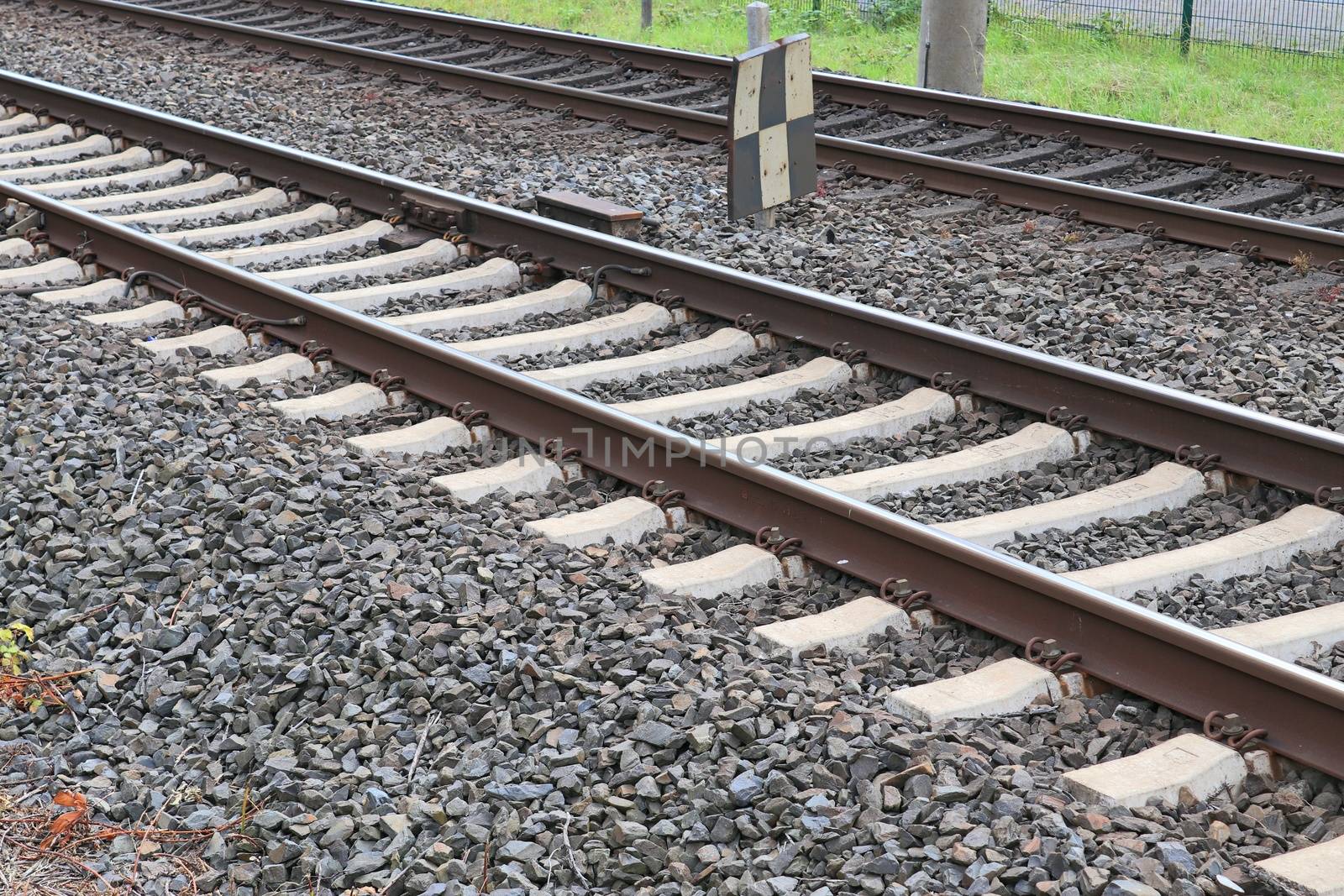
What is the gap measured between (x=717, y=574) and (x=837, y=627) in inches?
17.7

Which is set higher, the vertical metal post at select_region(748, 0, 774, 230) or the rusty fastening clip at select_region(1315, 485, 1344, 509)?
the vertical metal post at select_region(748, 0, 774, 230)

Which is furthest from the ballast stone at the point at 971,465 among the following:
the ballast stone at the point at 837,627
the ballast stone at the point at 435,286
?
the ballast stone at the point at 435,286

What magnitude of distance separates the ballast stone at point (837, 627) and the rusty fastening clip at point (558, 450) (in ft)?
4.07

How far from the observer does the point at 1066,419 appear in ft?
17.3

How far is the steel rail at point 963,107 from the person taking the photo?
350 inches

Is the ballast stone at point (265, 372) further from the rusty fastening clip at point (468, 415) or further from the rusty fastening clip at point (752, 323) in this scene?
the rusty fastening clip at point (752, 323)

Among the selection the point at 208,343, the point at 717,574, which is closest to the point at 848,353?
the point at 717,574

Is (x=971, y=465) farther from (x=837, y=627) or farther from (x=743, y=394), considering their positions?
(x=837, y=627)

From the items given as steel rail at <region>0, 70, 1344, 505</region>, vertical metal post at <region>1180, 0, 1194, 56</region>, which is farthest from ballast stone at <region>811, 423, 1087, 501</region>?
vertical metal post at <region>1180, 0, 1194, 56</region>

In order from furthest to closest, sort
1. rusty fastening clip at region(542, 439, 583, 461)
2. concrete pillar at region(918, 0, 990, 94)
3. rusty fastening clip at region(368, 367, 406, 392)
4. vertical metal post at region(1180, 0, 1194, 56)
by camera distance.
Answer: vertical metal post at region(1180, 0, 1194, 56), concrete pillar at region(918, 0, 990, 94), rusty fastening clip at region(368, 367, 406, 392), rusty fastening clip at region(542, 439, 583, 461)

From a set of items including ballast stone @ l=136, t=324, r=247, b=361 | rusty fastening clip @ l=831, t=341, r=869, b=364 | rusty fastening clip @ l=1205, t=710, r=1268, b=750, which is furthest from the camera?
ballast stone @ l=136, t=324, r=247, b=361

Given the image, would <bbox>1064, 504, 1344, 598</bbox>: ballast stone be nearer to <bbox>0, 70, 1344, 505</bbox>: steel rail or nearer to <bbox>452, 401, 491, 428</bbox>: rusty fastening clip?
<bbox>0, 70, 1344, 505</bbox>: steel rail

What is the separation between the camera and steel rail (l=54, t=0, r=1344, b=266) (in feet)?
24.7

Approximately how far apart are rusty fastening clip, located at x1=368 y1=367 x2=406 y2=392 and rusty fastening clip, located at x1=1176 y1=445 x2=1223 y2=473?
2.83 meters
